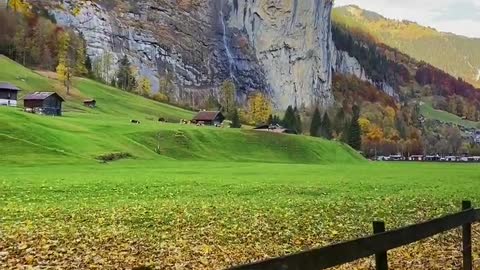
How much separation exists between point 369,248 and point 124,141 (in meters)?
101

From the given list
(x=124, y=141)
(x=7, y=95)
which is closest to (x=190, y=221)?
(x=124, y=141)

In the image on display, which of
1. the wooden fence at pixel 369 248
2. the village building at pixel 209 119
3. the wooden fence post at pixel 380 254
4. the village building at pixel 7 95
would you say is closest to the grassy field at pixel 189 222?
the wooden fence at pixel 369 248

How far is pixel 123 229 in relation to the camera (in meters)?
22.0

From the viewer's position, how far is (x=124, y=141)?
107 m

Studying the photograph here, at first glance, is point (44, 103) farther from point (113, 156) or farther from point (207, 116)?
point (113, 156)

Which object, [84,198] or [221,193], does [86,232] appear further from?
[221,193]

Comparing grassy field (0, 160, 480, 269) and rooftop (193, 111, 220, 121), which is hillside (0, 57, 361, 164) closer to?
rooftop (193, 111, 220, 121)

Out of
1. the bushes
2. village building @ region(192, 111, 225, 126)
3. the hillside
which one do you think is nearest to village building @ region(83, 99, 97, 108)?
the hillside

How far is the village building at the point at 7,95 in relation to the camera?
145 m

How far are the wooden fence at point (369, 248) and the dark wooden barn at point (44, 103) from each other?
455 ft

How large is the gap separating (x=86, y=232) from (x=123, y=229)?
56.7 inches

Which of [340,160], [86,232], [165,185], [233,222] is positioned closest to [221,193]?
[165,185]

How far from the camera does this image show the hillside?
8475cm

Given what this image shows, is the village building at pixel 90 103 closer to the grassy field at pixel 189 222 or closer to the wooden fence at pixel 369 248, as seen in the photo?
the grassy field at pixel 189 222
